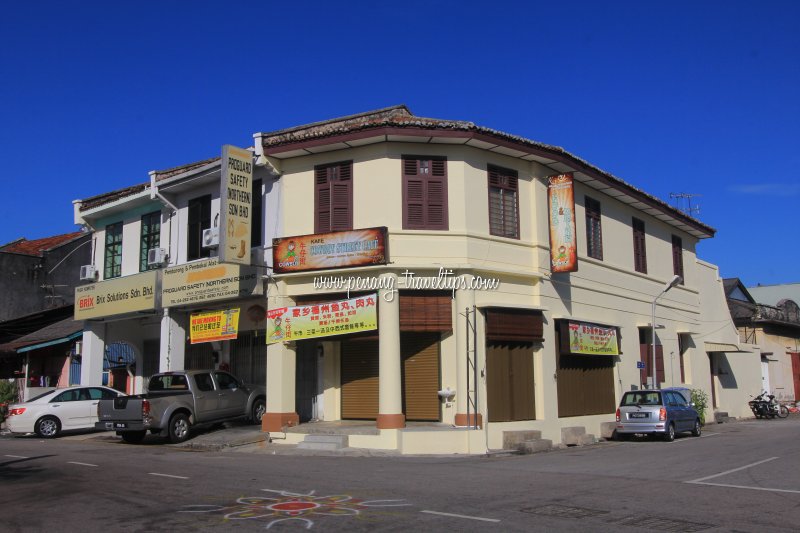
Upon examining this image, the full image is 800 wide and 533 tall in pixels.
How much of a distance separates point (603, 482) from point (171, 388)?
1291cm

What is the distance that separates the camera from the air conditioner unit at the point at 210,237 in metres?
21.0

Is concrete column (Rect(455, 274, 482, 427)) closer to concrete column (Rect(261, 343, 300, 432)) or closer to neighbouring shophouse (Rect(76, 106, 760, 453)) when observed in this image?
neighbouring shophouse (Rect(76, 106, 760, 453))

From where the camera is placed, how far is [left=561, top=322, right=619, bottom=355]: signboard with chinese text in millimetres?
21500

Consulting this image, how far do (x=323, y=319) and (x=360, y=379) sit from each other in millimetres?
2509

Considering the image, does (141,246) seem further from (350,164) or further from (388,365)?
(388,365)

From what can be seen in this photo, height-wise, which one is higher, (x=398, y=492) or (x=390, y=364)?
(x=390, y=364)

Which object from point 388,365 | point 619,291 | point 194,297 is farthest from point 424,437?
point 619,291

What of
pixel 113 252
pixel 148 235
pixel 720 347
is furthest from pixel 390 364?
pixel 720 347

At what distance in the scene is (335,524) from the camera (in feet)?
26.9

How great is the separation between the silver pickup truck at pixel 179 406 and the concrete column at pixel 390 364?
212 inches

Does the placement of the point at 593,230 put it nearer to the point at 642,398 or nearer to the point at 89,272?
the point at 642,398

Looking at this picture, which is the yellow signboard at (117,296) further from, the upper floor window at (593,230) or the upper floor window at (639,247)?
the upper floor window at (639,247)

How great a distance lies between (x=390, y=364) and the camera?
18203mm

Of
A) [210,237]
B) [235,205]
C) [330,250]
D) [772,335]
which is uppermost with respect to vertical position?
[235,205]
